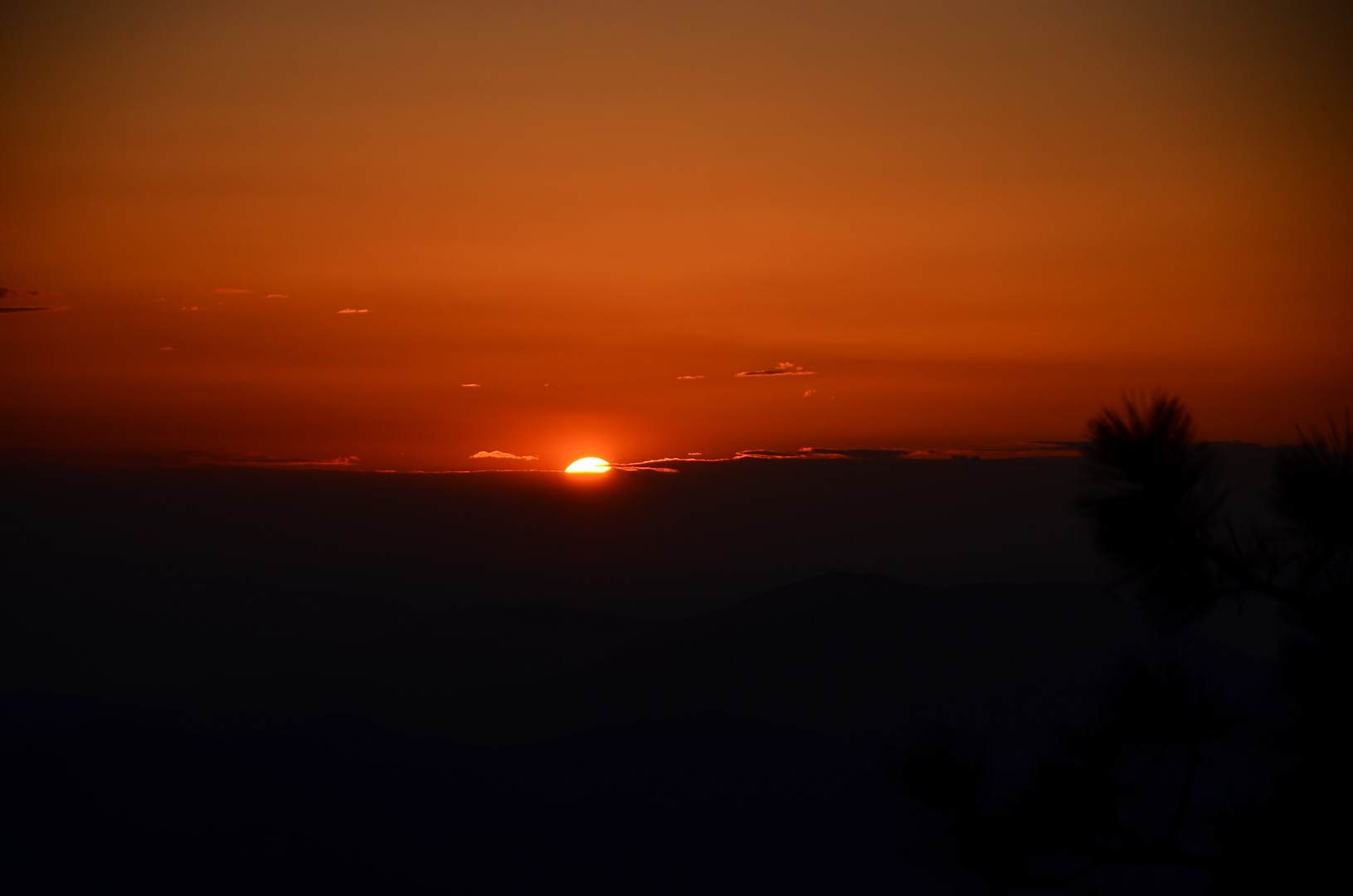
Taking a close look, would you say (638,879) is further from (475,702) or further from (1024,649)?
(475,702)

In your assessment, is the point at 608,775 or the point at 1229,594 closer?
the point at 1229,594

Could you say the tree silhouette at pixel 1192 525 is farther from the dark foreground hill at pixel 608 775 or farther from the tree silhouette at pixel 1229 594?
the dark foreground hill at pixel 608 775

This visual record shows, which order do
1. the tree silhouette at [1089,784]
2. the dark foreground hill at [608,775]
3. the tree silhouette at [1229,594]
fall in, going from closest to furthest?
the tree silhouette at [1229,594]
the tree silhouette at [1089,784]
the dark foreground hill at [608,775]

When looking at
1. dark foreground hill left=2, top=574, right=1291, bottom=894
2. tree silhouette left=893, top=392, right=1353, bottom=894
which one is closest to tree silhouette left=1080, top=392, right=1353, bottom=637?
tree silhouette left=893, top=392, right=1353, bottom=894

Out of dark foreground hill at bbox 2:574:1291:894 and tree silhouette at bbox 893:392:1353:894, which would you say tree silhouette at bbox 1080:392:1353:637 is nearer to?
tree silhouette at bbox 893:392:1353:894

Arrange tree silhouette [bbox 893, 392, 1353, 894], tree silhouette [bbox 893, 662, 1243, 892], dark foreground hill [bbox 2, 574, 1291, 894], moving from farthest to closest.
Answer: dark foreground hill [bbox 2, 574, 1291, 894], tree silhouette [bbox 893, 662, 1243, 892], tree silhouette [bbox 893, 392, 1353, 894]

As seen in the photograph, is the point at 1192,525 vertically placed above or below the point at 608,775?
above

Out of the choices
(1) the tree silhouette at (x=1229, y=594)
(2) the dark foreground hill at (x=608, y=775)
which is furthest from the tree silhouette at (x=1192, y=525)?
(2) the dark foreground hill at (x=608, y=775)

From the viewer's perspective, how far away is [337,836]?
2327 inches

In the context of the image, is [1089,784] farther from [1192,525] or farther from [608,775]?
[608,775]

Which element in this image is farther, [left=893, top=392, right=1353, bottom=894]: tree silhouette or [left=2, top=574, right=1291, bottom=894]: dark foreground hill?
[left=2, top=574, right=1291, bottom=894]: dark foreground hill

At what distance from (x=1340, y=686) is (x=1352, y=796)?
0.48 metres

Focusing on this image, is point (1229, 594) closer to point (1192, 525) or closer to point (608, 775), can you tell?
point (1192, 525)

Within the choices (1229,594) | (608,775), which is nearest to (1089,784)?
(1229,594)
